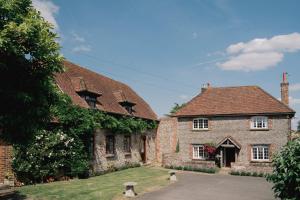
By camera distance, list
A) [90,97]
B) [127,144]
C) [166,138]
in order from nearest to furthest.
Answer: [90,97] → [127,144] → [166,138]

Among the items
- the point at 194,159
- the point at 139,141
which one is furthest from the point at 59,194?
the point at 194,159

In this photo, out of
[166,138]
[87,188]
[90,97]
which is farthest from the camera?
[166,138]

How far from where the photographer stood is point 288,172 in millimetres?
10312

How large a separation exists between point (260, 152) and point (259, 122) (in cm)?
283

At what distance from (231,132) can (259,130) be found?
105 inches

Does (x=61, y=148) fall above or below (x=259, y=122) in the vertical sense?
below

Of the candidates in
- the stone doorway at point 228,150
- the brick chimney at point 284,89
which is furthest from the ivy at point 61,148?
the brick chimney at point 284,89

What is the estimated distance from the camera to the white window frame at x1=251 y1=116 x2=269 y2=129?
31.3 meters

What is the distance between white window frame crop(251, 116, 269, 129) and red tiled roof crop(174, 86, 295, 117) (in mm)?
630

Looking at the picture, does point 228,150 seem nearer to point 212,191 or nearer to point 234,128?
point 234,128

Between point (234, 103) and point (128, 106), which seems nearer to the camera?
point (128, 106)

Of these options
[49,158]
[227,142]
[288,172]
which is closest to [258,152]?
[227,142]

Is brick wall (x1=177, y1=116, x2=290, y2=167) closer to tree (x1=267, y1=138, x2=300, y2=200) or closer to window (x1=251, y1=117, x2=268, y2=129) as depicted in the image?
window (x1=251, y1=117, x2=268, y2=129)

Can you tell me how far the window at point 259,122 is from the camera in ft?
103
